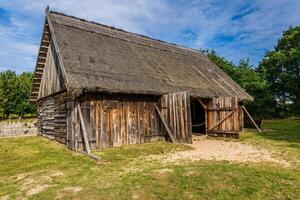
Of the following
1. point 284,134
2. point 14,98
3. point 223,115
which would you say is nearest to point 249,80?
point 284,134

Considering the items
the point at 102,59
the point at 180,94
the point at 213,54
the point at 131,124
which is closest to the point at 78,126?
the point at 131,124

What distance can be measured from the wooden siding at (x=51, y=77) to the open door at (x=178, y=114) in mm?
5352

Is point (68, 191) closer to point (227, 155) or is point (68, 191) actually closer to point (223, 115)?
point (227, 155)

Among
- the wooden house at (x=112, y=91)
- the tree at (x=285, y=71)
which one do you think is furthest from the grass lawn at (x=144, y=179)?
the tree at (x=285, y=71)

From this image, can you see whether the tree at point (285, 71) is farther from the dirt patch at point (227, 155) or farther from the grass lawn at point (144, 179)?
the grass lawn at point (144, 179)

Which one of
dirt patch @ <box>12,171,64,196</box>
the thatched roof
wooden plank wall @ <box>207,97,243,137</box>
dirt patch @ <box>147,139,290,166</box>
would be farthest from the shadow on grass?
dirt patch @ <box>12,171,64,196</box>

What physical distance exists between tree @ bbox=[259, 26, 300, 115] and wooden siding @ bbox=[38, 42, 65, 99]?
30537 millimetres

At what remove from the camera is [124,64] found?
14.3 metres

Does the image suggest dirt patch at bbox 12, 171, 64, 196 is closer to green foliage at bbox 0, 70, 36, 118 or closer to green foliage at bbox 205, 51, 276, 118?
green foliage at bbox 205, 51, 276, 118

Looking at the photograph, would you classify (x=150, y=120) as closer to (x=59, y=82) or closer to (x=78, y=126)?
(x=78, y=126)

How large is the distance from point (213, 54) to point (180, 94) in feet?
70.5

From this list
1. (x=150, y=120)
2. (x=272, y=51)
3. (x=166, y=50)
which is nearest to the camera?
(x=150, y=120)

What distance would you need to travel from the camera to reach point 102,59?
44.5 ft

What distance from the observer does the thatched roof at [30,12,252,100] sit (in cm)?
1209
